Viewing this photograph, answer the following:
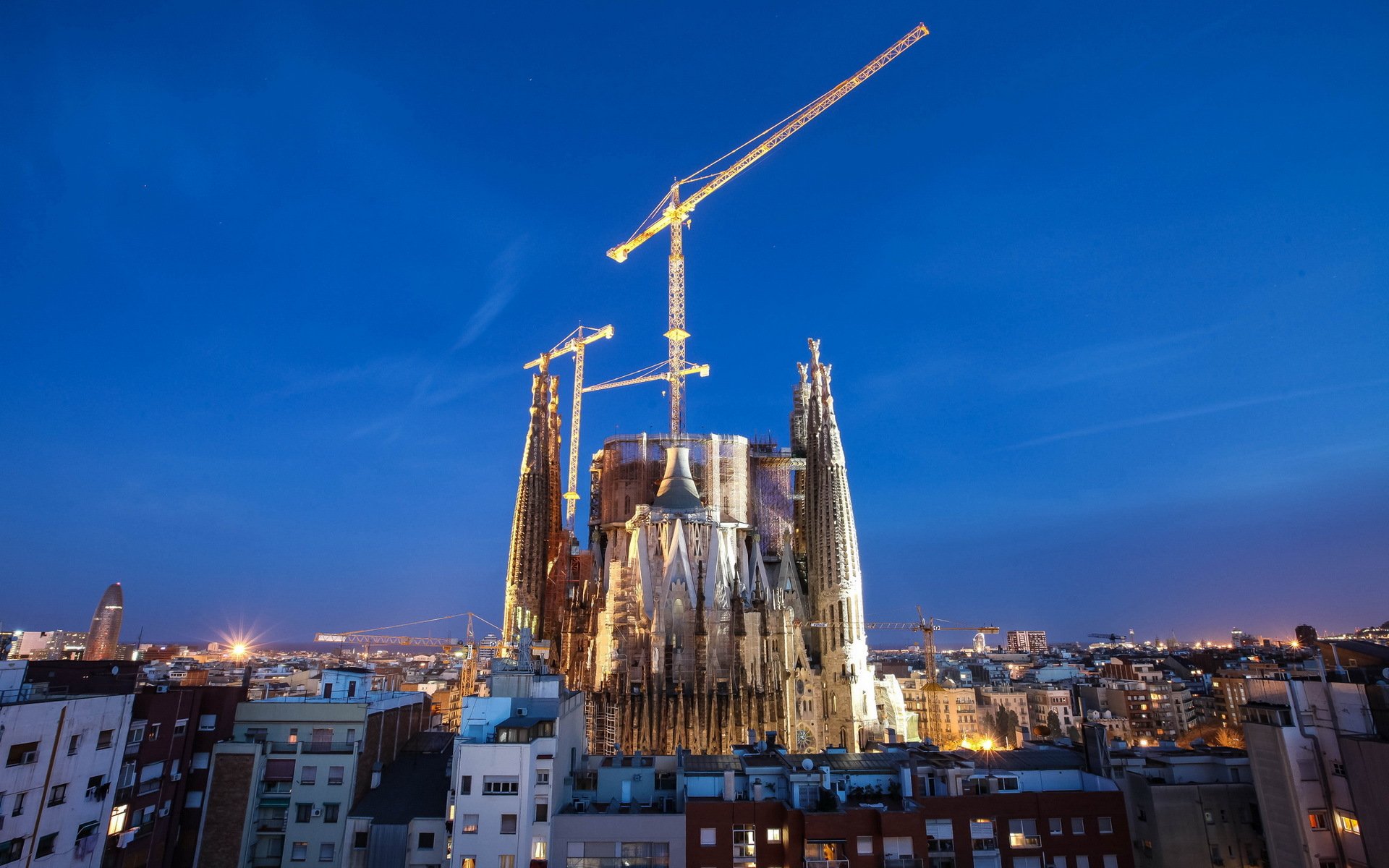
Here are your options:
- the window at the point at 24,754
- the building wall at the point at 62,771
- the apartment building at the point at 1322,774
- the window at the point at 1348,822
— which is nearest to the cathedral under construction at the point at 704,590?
the apartment building at the point at 1322,774

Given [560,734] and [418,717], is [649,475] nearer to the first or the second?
[418,717]

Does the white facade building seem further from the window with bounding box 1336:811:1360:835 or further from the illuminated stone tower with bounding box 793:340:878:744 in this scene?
the illuminated stone tower with bounding box 793:340:878:744

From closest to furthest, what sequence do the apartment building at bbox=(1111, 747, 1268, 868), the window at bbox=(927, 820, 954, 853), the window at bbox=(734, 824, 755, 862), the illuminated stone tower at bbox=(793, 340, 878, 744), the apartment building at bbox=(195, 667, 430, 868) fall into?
the window at bbox=(927, 820, 954, 853) < the window at bbox=(734, 824, 755, 862) < the apartment building at bbox=(1111, 747, 1268, 868) < the apartment building at bbox=(195, 667, 430, 868) < the illuminated stone tower at bbox=(793, 340, 878, 744)

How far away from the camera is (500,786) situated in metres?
27.0

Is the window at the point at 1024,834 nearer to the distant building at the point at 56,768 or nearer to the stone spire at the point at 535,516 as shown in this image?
the distant building at the point at 56,768

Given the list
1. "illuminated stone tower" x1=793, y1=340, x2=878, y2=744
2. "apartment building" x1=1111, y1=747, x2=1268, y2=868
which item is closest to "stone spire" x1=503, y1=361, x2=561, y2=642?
"illuminated stone tower" x1=793, y1=340, x2=878, y2=744

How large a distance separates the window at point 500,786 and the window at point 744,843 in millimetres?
7513

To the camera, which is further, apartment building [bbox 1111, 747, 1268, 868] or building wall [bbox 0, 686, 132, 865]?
apartment building [bbox 1111, 747, 1268, 868]

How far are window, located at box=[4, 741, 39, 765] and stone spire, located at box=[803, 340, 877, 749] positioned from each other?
46.3m

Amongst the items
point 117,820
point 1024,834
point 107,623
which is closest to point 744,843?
point 1024,834

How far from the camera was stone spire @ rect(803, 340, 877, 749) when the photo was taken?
5759 cm

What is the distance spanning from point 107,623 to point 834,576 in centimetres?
10230

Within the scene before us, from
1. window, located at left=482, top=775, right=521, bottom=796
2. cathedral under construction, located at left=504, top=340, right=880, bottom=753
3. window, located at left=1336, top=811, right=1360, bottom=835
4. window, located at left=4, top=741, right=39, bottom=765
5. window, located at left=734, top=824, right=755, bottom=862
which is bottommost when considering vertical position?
window, located at left=734, top=824, right=755, bottom=862

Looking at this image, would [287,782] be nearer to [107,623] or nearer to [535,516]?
[535,516]
